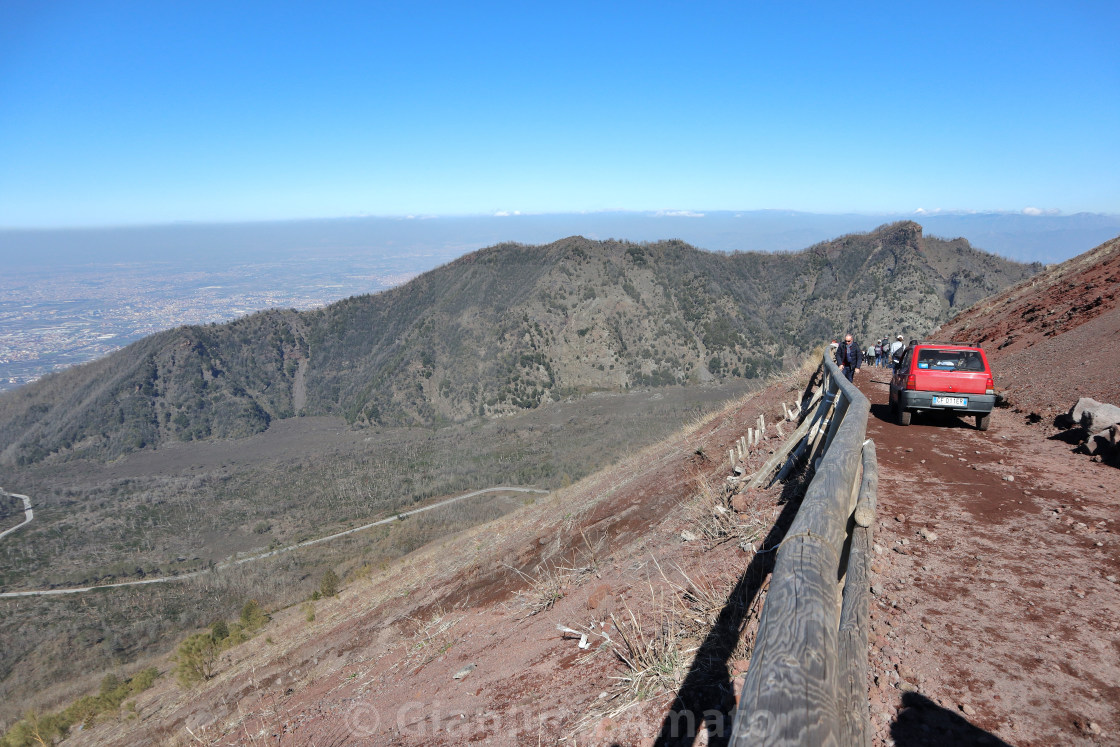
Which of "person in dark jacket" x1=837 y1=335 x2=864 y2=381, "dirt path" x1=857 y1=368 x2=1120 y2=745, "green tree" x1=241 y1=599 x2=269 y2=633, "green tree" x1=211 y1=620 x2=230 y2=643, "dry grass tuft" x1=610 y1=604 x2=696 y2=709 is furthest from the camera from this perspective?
"green tree" x1=241 y1=599 x2=269 y2=633

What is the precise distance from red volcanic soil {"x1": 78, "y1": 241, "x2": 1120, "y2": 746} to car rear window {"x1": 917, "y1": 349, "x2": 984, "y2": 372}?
100 centimetres

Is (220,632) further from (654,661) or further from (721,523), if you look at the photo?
(654,661)

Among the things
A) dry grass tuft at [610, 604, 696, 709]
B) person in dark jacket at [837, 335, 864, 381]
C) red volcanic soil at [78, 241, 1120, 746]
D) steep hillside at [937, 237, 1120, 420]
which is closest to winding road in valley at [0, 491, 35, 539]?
red volcanic soil at [78, 241, 1120, 746]

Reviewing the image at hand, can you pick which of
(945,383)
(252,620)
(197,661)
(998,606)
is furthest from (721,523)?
(252,620)

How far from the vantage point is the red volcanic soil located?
2588 mm

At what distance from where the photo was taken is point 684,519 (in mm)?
6957

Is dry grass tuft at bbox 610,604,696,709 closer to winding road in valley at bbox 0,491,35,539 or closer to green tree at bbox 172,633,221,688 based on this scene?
green tree at bbox 172,633,221,688

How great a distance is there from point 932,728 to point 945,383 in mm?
7851

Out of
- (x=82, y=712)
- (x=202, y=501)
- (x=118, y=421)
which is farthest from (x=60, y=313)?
(x=82, y=712)

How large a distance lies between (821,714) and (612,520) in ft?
29.3

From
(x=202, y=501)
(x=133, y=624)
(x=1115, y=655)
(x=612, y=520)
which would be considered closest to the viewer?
(x=1115, y=655)

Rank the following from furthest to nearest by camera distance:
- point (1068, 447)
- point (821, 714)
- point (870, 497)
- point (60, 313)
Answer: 1. point (60, 313)
2. point (1068, 447)
3. point (870, 497)
4. point (821, 714)

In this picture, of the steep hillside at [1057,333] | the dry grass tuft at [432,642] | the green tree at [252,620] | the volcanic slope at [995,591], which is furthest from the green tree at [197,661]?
the steep hillside at [1057,333]

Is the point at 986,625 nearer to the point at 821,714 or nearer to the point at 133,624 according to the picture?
the point at 821,714
